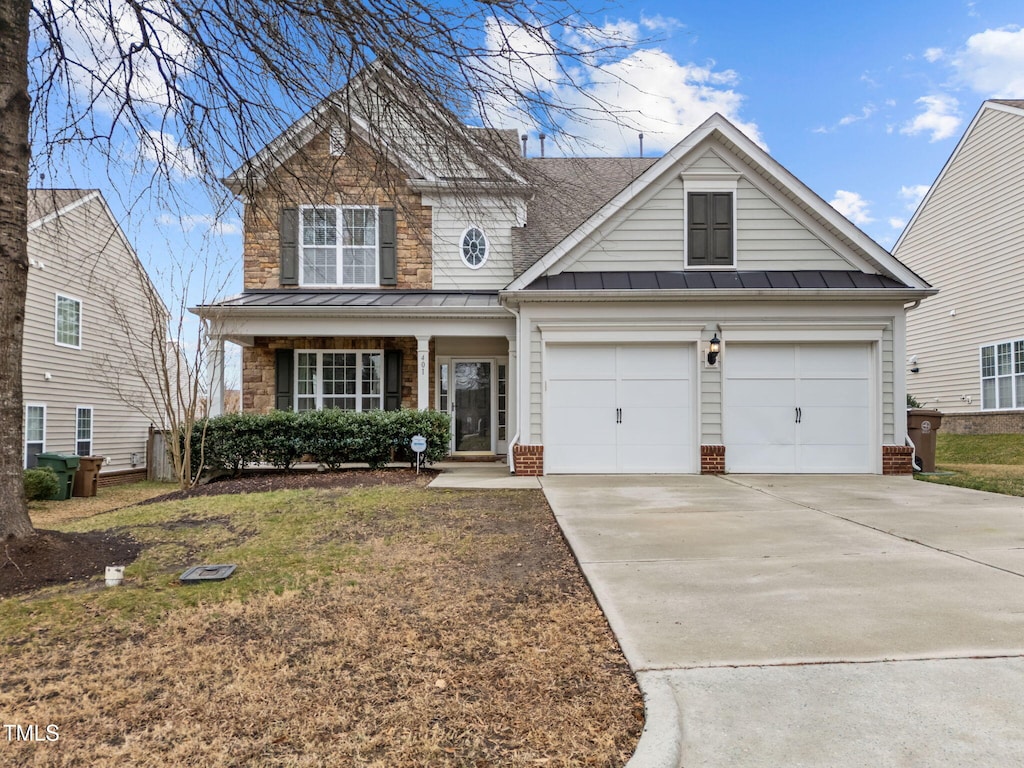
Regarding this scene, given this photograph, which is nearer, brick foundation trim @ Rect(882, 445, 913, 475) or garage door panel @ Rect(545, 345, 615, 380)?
brick foundation trim @ Rect(882, 445, 913, 475)

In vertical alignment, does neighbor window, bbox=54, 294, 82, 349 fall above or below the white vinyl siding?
below

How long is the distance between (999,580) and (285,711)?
14.8 feet

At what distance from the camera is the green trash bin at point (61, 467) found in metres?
11.7

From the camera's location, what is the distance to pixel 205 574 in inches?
178

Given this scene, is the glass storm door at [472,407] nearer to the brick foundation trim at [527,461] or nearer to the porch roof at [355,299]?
the porch roof at [355,299]

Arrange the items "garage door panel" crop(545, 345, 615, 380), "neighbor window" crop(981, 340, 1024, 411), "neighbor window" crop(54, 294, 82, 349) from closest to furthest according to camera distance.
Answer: "garage door panel" crop(545, 345, 615, 380) → "neighbor window" crop(54, 294, 82, 349) → "neighbor window" crop(981, 340, 1024, 411)

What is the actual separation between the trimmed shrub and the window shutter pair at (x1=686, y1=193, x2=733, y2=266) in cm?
1205

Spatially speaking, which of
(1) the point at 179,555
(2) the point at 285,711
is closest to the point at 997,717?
(2) the point at 285,711

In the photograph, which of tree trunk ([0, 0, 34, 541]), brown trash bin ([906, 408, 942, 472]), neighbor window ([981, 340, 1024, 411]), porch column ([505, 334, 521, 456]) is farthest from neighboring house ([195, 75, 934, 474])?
neighbor window ([981, 340, 1024, 411])

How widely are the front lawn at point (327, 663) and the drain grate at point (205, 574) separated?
0.44 ft

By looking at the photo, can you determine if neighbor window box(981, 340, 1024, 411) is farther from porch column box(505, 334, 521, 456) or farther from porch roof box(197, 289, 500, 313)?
porch roof box(197, 289, 500, 313)

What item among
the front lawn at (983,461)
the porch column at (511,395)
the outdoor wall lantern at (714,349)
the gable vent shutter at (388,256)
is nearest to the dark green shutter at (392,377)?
the gable vent shutter at (388,256)

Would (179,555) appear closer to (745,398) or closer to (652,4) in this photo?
(652,4)

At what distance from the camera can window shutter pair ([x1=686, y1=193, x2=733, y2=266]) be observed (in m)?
10.7
